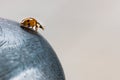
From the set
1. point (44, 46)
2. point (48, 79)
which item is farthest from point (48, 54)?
point (48, 79)

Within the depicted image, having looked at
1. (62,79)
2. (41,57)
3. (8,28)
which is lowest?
(62,79)

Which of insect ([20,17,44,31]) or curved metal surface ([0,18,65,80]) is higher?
insect ([20,17,44,31])

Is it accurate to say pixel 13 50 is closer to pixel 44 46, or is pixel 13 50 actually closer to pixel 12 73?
pixel 12 73

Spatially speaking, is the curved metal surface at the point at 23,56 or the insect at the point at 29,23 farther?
the insect at the point at 29,23

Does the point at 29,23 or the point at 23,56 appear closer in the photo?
the point at 23,56

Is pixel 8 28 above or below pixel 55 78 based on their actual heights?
above

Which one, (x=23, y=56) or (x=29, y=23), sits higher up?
(x=29, y=23)

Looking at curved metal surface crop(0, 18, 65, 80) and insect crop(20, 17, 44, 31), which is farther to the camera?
insect crop(20, 17, 44, 31)

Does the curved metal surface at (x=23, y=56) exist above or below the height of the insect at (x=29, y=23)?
below
